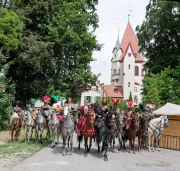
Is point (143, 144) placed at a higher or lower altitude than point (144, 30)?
Result: lower

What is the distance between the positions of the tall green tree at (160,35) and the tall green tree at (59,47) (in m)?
8.50

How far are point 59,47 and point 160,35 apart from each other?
13431 mm

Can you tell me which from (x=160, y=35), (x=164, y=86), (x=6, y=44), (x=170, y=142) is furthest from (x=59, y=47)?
(x=170, y=142)

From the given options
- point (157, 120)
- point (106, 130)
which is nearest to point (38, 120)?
point (106, 130)

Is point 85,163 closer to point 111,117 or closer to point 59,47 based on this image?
point 111,117

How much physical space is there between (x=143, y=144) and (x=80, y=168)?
9.79 meters

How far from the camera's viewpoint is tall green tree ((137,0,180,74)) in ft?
144

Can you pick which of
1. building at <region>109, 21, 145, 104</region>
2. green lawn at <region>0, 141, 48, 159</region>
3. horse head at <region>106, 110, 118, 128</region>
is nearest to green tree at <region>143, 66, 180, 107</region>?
green lawn at <region>0, 141, 48, 159</region>

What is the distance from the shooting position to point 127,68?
126 meters

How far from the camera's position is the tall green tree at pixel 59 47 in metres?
35.8

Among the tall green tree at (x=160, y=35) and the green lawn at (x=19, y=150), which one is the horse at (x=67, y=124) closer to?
the green lawn at (x=19, y=150)

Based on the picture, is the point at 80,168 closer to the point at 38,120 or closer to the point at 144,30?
the point at 38,120

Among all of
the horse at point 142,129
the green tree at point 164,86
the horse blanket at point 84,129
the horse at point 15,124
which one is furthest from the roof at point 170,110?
the green tree at point 164,86

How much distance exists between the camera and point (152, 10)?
152 ft
